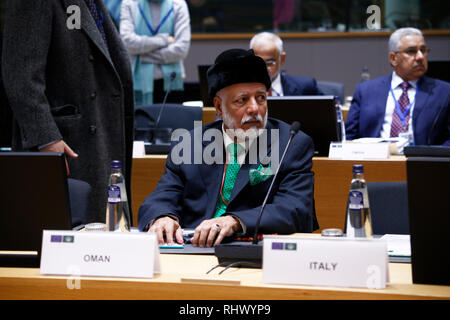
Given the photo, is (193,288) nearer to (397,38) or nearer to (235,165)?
(235,165)

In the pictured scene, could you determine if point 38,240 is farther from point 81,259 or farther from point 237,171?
point 237,171

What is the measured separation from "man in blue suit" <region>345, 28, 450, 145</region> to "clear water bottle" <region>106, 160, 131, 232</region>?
8.23ft

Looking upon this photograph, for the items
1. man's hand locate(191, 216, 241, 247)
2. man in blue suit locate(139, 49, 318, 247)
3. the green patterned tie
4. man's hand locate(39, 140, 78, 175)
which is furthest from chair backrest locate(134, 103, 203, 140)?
man's hand locate(191, 216, 241, 247)

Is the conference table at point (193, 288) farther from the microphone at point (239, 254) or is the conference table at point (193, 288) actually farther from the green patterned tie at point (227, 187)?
the green patterned tie at point (227, 187)

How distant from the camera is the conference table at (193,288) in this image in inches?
60.3

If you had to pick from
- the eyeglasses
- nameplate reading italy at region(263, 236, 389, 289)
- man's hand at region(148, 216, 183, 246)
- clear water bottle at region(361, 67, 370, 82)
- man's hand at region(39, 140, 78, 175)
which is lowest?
man's hand at region(148, 216, 183, 246)

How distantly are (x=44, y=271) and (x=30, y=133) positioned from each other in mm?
1109

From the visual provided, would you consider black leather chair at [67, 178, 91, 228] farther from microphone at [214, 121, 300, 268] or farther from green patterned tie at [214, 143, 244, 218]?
microphone at [214, 121, 300, 268]

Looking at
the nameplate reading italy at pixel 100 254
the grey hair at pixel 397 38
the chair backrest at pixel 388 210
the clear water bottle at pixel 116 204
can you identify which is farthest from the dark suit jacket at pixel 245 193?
the grey hair at pixel 397 38

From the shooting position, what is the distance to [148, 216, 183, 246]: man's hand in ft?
6.91

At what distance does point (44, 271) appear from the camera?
1711 millimetres

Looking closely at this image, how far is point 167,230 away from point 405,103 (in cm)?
283

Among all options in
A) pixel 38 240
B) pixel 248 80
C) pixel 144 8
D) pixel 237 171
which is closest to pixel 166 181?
pixel 237 171

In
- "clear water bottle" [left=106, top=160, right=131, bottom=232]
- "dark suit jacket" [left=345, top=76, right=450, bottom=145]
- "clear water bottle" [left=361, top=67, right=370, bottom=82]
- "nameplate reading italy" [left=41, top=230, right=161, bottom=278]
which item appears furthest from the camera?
"clear water bottle" [left=361, top=67, right=370, bottom=82]
